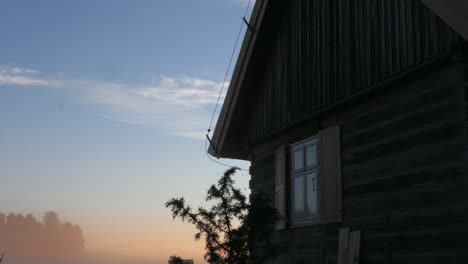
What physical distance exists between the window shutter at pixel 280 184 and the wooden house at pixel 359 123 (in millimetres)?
19

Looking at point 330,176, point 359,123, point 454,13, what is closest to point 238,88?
point 330,176

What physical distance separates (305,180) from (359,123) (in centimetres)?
184

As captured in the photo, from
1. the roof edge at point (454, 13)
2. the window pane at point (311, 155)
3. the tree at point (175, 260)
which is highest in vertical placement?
the roof edge at point (454, 13)

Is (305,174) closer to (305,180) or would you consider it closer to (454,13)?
(305,180)

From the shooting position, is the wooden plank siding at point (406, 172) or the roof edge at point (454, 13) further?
the wooden plank siding at point (406, 172)

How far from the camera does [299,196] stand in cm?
1227

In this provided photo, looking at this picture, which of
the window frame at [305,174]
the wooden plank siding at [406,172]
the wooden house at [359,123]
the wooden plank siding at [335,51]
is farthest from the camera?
the window frame at [305,174]

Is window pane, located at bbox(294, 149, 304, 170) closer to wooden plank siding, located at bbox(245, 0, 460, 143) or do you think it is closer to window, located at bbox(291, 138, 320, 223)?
window, located at bbox(291, 138, 320, 223)

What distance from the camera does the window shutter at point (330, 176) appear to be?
1095cm

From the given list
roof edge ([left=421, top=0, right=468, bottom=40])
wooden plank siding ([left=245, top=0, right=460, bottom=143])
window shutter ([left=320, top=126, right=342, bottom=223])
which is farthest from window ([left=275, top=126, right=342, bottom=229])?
roof edge ([left=421, top=0, right=468, bottom=40])

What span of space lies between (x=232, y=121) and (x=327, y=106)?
3582 mm

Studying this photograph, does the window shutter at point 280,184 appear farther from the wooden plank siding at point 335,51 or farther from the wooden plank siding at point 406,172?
the wooden plank siding at point 406,172

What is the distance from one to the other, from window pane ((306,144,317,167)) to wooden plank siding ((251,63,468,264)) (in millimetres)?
378

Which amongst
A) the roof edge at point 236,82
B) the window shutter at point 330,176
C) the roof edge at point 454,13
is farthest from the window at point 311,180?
the roof edge at point 454,13
